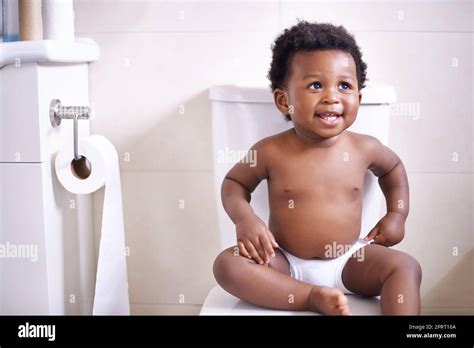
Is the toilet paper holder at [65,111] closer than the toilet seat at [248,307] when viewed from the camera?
No

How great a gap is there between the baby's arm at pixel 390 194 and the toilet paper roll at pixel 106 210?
413 mm

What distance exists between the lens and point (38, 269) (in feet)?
3.32

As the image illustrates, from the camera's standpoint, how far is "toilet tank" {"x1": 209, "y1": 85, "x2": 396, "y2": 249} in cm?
96

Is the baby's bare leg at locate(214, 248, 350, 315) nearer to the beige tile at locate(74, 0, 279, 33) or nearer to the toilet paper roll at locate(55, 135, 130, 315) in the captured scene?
the toilet paper roll at locate(55, 135, 130, 315)

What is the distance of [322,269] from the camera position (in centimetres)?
91

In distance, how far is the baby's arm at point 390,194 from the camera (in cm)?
97

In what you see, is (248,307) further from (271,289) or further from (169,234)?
(169,234)

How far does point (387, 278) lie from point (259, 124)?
303mm

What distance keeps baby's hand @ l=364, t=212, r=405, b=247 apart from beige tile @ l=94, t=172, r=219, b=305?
0.27 meters
